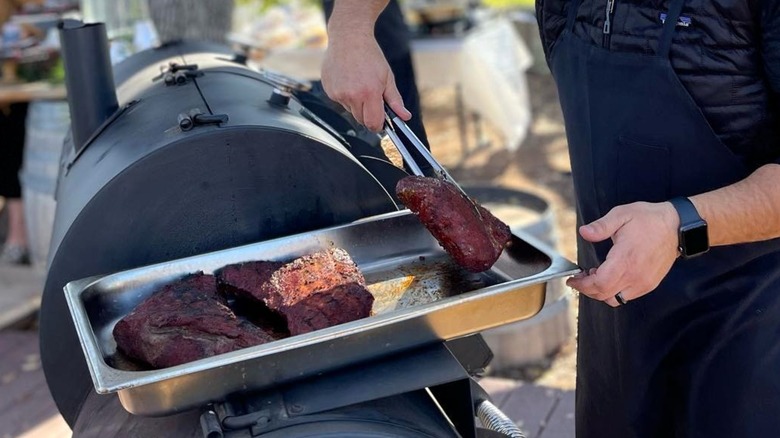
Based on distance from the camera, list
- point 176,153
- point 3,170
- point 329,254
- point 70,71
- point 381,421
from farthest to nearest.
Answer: point 3,170 < point 70,71 < point 176,153 < point 329,254 < point 381,421

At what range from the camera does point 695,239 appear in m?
1.57

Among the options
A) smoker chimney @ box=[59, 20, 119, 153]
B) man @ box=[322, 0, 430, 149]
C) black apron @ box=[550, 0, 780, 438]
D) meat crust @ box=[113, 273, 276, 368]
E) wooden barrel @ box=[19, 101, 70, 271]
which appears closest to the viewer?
meat crust @ box=[113, 273, 276, 368]

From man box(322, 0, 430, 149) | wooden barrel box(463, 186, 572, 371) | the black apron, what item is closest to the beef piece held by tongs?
the black apron

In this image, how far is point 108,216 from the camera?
1819mm

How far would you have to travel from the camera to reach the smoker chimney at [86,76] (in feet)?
7.60

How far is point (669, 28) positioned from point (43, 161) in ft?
12.9

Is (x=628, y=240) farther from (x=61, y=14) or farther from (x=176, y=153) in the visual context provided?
(x=61, y=14)

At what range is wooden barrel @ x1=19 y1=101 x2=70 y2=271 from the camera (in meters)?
4.86

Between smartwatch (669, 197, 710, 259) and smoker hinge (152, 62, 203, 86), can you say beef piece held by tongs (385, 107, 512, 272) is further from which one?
smoker hinge (152, 62, 203, 86)

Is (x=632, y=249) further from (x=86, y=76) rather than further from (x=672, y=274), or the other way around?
(x=86, y=76)

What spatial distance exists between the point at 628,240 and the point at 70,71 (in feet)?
5.04

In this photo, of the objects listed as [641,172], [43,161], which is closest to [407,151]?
[641,172]

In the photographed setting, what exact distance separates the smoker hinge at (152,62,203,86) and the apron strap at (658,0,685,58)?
48.0 inches

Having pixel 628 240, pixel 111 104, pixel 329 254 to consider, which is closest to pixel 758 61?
pixel 628 240
